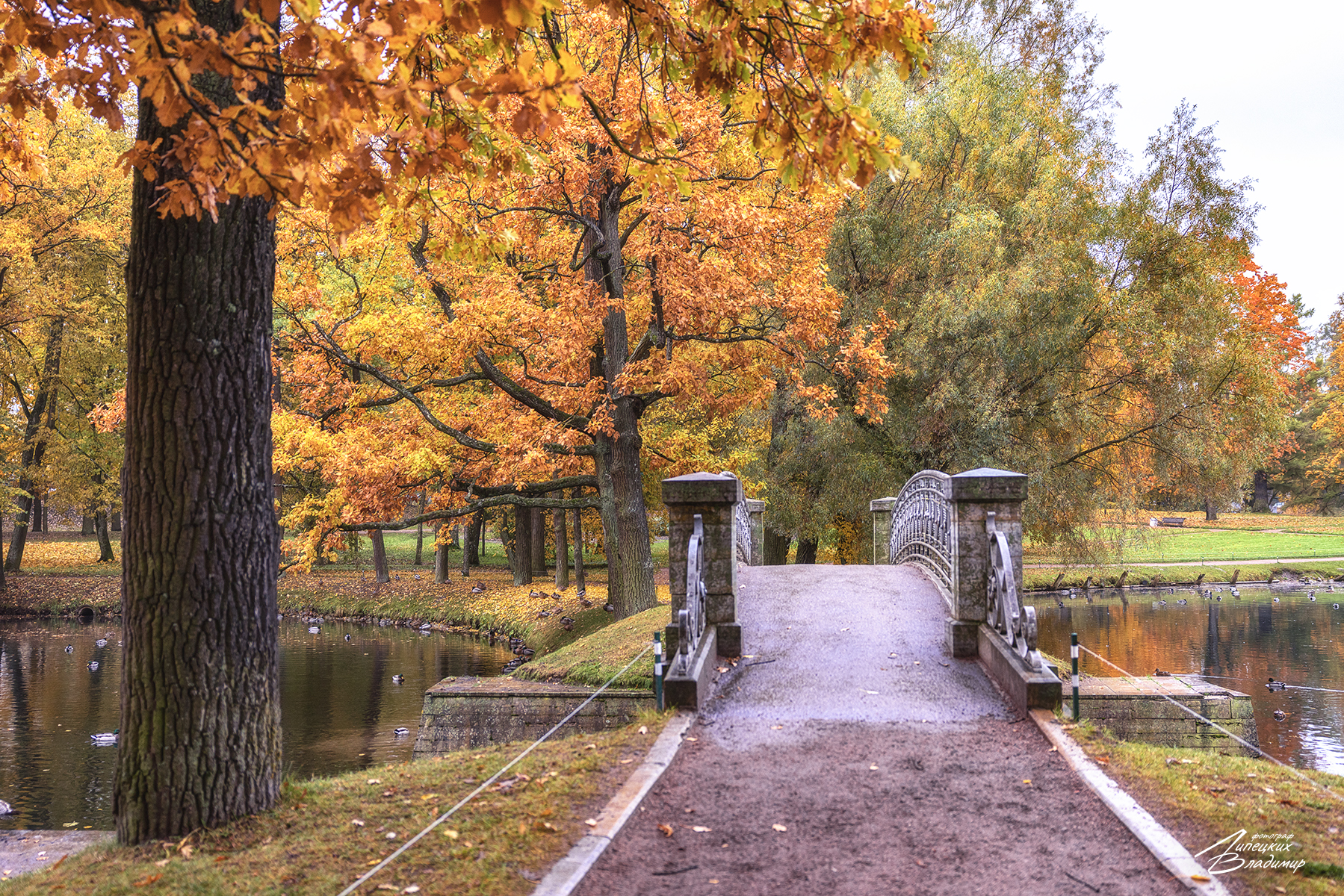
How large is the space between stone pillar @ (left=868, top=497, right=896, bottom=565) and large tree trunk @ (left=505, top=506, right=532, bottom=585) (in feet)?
41.4

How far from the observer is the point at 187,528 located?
518 cm

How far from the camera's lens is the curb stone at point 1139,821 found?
14.5ft

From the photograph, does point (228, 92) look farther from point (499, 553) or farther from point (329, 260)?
point (499, 553)

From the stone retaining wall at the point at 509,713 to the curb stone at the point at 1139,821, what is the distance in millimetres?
4102

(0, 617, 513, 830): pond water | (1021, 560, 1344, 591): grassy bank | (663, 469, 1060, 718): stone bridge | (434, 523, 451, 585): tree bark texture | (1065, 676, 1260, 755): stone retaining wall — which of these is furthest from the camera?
(1021, 560, 1344, 591): grassy bank

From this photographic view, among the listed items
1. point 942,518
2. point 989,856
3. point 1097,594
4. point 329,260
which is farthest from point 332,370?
point 1097,594

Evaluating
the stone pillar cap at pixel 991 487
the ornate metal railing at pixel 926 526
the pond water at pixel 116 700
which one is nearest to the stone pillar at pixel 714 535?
the stone pillar cap at pixel 991 487

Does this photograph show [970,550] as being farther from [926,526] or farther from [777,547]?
[777,547]

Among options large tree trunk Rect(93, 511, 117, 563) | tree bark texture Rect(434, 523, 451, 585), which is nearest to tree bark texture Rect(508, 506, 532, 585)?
tree bark texture Rect(434, 523, 451, 585)

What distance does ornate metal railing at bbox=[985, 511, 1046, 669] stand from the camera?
7.64m

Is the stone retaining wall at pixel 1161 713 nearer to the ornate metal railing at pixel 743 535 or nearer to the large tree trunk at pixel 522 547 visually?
the ornate metal railing at pixel 743 535

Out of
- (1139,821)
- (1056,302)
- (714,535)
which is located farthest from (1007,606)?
(1056,302)

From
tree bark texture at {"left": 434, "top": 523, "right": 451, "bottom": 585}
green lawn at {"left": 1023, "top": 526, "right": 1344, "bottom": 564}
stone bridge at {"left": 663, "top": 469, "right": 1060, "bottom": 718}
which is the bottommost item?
green lawn at {"left": 1023, "top": 526, "right": 1344, "bottom": 564}

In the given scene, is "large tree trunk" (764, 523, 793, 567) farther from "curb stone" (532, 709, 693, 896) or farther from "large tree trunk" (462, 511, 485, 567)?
"curb stone" (532, 709, 693, 896)
